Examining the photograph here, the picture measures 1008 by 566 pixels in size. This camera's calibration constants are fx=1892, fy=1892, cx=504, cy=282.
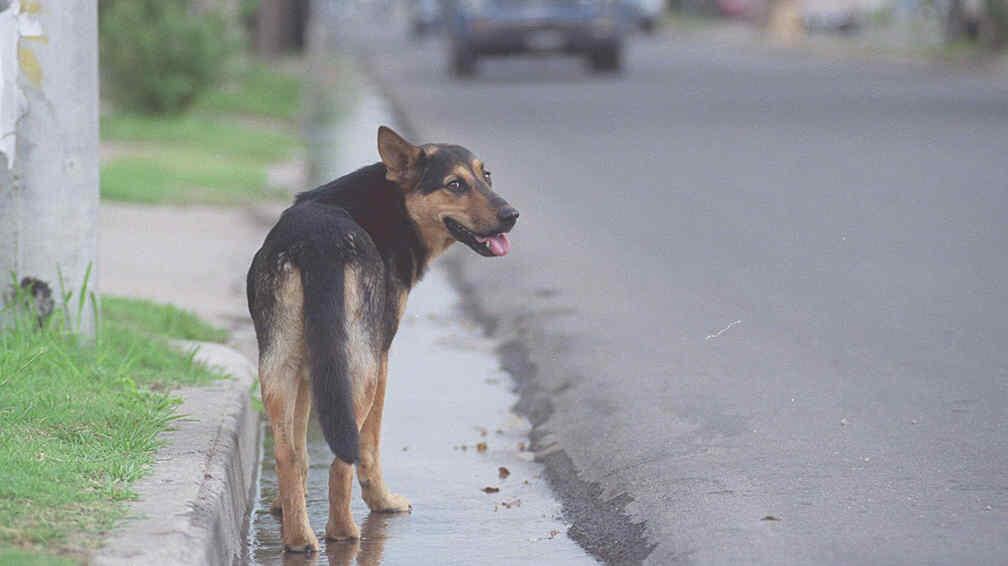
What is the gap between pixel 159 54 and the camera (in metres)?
20.3

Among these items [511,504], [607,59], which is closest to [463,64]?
[607,59]

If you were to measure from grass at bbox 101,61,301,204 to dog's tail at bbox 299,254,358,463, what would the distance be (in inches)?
Result: 357

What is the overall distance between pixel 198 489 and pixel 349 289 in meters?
0.71

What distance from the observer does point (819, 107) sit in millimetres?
23656

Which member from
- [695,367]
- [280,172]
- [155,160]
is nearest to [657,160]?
[280,172]

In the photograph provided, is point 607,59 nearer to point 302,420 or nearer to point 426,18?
point 426,18

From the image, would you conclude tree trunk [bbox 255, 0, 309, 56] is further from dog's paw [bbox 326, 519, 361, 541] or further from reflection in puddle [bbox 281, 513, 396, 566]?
dog's paw [bbox 326, 519, 361, 541]

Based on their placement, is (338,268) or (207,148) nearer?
(338,268)

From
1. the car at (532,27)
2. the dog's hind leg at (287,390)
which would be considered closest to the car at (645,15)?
the car at (532,27)

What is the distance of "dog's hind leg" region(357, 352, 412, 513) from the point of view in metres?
5.86

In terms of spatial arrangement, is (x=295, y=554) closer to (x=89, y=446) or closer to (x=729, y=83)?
(x=89, y=446)

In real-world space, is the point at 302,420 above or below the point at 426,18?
above

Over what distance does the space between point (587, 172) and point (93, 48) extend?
906 centimetres

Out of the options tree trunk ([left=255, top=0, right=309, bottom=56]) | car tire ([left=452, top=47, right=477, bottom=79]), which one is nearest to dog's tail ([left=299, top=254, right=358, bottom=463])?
car tire ([left=452, top=47, right=477, bottom=79])
